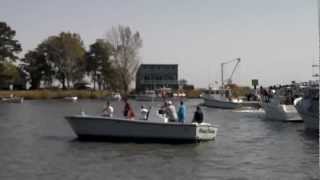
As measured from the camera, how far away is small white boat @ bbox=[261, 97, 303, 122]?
198 feet

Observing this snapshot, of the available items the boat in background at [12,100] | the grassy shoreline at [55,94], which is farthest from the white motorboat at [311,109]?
the grassy shoreline at [55,94]

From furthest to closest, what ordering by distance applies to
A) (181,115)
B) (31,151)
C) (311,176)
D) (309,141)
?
(309,141), (181,115), (31,151), (311,176)

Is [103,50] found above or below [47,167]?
above

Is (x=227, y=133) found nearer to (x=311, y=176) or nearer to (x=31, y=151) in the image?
(x=31, y=151)

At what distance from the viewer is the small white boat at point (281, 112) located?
60.2m

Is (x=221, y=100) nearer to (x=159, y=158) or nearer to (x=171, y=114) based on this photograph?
(x=171, y=114)

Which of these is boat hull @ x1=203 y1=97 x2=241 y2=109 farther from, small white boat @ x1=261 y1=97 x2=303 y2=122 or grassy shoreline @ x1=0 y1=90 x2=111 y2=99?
grassy shoreline @ x1=0 y1=90 x2=111 y2=99

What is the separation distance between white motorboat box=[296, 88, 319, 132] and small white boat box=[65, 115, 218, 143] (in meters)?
11.7

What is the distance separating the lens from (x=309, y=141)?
41438 millimetres

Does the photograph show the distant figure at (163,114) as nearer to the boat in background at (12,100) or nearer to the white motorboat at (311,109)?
the white motorboat at (311,109)

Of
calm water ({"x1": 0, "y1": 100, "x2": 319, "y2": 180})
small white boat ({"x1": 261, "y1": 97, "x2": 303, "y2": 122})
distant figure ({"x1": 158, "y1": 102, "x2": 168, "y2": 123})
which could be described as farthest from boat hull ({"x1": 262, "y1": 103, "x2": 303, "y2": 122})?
distant figure ({"x1": 158, "y1": 102, "x2": 168, "y2": 123})

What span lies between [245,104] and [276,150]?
56.5 m

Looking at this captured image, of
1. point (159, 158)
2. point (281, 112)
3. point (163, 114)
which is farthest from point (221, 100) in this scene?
point (159, 158)

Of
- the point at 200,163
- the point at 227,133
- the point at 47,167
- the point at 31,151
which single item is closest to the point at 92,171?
the point at 47,167
